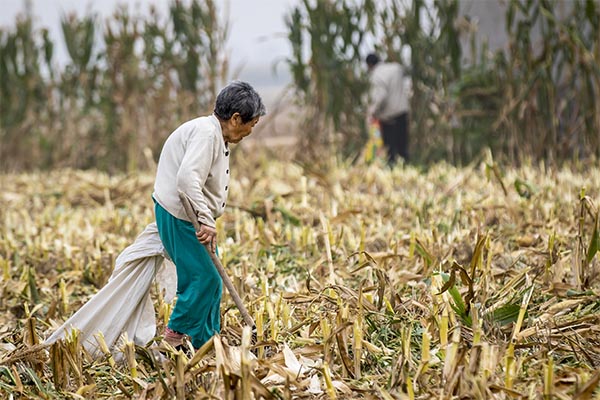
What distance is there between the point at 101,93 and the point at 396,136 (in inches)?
139

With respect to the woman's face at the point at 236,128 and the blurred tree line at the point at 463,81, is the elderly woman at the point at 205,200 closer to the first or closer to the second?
the woman's face at the point at 236,128

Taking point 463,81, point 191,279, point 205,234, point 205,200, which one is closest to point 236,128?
point 205,200

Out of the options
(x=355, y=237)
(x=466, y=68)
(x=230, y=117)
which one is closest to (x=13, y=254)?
(x=355, y=237)

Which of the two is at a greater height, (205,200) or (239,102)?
(239,102)

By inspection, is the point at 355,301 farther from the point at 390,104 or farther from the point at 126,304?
the point at 390,104

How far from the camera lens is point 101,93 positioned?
10500 mm

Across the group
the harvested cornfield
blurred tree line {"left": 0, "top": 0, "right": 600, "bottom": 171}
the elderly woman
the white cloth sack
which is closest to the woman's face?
the elderly woman

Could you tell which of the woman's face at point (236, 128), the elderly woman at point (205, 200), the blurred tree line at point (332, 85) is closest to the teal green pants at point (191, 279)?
the elderly woman at point (205, 200)

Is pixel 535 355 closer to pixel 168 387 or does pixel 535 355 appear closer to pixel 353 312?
pixel 353 312

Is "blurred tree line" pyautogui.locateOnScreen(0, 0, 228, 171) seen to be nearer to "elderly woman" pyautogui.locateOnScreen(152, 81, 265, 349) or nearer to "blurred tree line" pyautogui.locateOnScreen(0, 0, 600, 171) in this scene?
"blurred tree line" pyautogui.locateOnScreen(0, 0, 600, 171)

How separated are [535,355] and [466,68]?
6.50 meters

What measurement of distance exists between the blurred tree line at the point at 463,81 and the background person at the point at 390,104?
0.45 feet

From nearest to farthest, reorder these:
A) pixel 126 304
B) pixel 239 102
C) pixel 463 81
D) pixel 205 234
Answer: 1. pixel 205 234
2. pixel 239 102
3. pixel 126 304
4. pixel 463 81

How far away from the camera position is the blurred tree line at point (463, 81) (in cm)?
766
